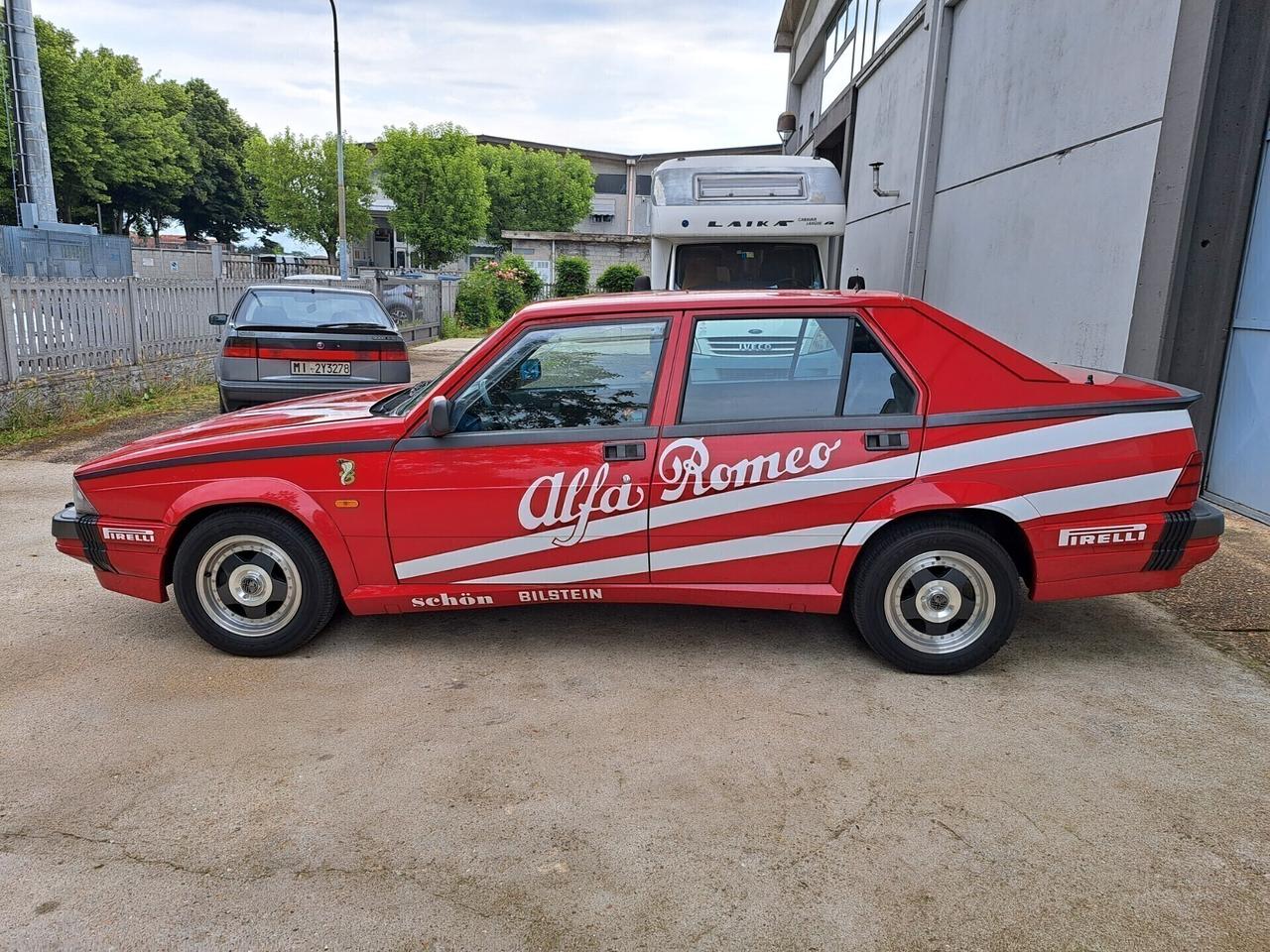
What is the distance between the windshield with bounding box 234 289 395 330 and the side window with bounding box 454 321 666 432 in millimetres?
5906

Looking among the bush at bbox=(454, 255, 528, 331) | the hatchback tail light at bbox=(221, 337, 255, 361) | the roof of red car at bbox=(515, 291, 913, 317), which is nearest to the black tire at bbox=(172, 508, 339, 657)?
the roof of red car at bbox=(515, 291, 913, 317)

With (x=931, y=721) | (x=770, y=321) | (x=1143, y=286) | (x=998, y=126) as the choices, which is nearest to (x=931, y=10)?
(x=998, y=126)

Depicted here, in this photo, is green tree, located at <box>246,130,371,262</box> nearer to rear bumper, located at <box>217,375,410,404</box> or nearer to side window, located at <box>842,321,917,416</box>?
rear bumper, located at <box>217,375,410,404</box>

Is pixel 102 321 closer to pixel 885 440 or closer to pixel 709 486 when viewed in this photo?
pixel 709 486

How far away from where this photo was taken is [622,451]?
376cm

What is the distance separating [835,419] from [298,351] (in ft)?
21.9

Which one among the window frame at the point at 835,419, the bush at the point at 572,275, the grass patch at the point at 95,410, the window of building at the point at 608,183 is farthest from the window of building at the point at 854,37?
the window of building at the point at 608,183

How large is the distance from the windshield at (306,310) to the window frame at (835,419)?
20.9 ft

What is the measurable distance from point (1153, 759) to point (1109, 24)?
6.44 metres

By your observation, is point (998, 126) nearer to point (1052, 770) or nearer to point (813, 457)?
point (813, 457)

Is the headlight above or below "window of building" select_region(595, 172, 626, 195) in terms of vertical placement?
below

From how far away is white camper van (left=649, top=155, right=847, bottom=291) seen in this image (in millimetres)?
9125

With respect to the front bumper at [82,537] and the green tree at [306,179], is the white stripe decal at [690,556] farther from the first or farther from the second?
the green tree at [306,179]

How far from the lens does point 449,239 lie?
45.6 m
